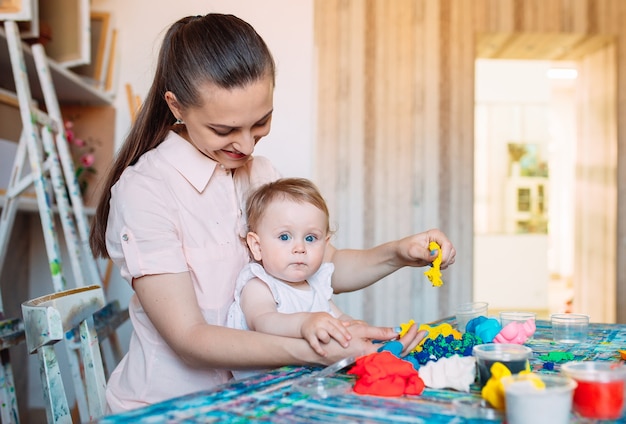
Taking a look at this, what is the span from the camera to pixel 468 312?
1.46 m

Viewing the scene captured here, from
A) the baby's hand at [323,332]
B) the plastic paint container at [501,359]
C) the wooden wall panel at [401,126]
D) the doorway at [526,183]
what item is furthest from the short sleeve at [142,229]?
the doorway at [526,183]

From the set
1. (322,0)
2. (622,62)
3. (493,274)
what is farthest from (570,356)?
(493,274)

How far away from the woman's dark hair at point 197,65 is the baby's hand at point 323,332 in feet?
1.54

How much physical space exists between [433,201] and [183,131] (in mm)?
2969

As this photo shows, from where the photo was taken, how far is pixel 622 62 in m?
4.44

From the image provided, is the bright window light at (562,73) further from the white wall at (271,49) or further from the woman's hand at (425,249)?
the woman's hand at (425,249)

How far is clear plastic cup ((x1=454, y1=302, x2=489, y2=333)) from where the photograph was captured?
146 centimetres

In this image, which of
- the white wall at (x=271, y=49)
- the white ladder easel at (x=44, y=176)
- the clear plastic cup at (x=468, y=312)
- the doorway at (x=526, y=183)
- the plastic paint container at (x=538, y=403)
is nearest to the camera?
the plastic paint container at (x=538, y=403)

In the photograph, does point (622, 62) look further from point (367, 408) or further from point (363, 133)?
point (367, 408)

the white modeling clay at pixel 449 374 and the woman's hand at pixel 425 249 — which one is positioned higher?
the woman's hand at pixel 425 249

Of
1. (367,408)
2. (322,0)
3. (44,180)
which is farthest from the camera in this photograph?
(322,0)

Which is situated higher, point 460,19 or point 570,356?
point 460,19

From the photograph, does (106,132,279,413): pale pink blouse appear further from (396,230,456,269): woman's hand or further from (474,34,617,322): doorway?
(474,34,617,322): doorway

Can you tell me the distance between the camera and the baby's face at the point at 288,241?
4.47 ft
